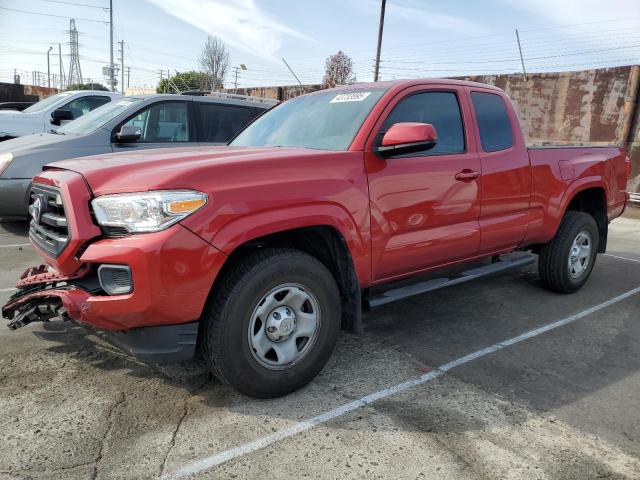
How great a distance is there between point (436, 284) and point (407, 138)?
1221 mm

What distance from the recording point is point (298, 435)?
8.88 ft

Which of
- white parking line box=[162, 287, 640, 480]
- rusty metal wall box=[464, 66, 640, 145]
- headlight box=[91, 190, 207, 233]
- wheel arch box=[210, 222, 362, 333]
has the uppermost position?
rusty metal wall box=[464, 66, 640, 145]

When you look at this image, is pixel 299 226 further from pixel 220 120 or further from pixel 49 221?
pixel 220 120

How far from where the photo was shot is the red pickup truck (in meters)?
2.61

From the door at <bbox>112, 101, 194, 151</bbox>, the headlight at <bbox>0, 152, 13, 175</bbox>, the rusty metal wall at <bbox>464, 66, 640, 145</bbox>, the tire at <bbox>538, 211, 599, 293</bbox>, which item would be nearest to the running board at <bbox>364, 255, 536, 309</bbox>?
the tire at <bbox>538, 211, 599, 293</bbox>

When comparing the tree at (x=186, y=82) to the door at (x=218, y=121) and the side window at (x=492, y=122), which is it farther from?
the side window at (x=492, y=122)

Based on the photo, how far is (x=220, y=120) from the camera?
7531 mm

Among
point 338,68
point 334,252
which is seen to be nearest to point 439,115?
point 334,252

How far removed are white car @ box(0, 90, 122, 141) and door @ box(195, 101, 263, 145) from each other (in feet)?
7.92

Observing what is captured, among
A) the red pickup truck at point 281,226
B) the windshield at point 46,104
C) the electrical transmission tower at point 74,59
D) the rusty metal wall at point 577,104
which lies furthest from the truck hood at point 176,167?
the electrical transmission tower at point 74,59

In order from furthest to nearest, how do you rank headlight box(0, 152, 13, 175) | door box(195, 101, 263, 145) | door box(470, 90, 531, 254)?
door box(195, 101, 263, 145)
headlight box(0, 152, 13, 175)
door box(470, 90, 531, 254)

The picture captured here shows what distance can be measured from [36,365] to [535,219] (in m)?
4.06

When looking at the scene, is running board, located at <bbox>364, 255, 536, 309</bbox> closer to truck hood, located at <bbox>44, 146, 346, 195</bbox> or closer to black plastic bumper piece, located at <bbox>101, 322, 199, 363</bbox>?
truck hood, located at <bbox>44, 146, 346, 195</bbox>

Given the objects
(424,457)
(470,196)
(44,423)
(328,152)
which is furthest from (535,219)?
(44,423)
